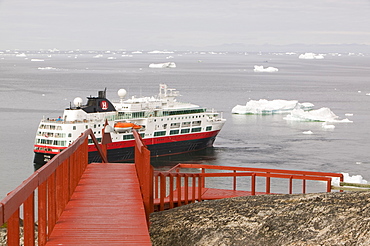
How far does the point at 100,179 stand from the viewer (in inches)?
346

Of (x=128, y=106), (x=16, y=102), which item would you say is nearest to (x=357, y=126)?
(x=128, y=106)

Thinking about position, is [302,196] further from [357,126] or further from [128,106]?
[357,126]

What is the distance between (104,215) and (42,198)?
5.05 ft

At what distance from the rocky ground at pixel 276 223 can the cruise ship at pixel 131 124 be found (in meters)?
37.3

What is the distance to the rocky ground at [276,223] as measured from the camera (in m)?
6.77

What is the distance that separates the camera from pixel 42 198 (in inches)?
197

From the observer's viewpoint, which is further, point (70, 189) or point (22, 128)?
point (22, 128)

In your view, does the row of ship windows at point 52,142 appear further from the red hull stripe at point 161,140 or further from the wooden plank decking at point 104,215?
the wooden plank decking at point 104,215

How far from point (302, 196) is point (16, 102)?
8028 centimetres

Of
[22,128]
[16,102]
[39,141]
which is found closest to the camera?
[39,141]

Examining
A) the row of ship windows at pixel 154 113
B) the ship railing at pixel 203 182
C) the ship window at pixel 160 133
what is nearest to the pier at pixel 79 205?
the ship railing at pixel 203 182

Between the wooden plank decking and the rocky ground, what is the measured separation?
711mm

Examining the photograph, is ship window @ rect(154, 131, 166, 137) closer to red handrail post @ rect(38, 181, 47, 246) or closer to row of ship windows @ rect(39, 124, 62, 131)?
row of ship windows @ rect(39, 124, 62, 131)

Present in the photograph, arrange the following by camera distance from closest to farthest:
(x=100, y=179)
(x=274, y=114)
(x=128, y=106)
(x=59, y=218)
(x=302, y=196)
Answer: (x=59, y=218) < (x=302, y=196) < (x=100, y=179) < (x=128, y=106) < (x=274, y=114)
